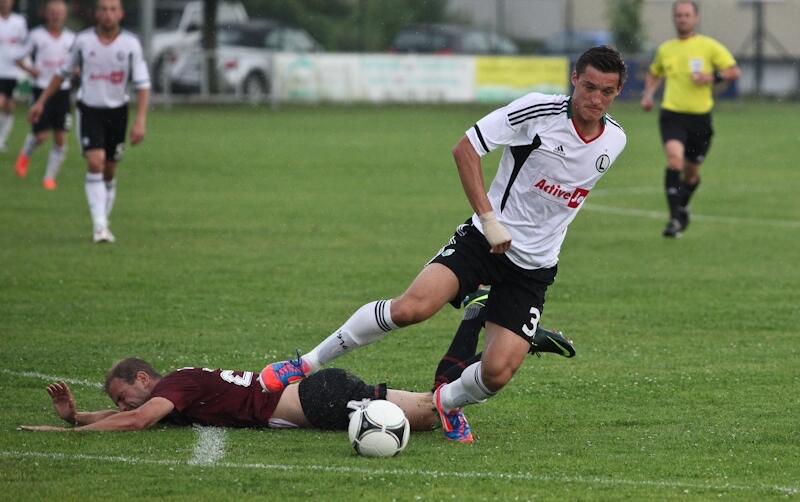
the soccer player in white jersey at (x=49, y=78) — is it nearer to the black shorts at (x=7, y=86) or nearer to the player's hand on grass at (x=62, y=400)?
the black shorts at (x=7, y=86)

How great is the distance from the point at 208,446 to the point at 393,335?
3449mm

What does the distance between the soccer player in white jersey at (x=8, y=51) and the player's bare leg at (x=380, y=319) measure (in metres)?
16.9

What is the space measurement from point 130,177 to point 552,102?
1601 centimetres

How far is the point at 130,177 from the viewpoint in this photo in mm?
22328

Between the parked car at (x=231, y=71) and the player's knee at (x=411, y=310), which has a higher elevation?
the player's knee at (x=411, y=310)

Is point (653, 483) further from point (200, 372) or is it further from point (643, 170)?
point (643, 170)

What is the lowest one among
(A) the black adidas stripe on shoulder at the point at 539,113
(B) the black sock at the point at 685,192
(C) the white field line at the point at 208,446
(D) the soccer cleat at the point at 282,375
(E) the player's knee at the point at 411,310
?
(B) the black sock at the point at 685,192

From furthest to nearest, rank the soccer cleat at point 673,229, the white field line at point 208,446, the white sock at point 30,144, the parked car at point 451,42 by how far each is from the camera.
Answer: the parked car at point 451,42 → the white sock at point 30,144 → the soccer cleat at point 673,229 → the white field line at point 208,446

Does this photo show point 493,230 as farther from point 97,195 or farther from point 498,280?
point 97,195

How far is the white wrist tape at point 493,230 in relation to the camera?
675 centimetres

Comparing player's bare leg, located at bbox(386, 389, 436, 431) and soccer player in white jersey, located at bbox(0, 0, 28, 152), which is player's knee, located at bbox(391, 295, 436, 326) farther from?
soccer player in white jersey, located at bbox(0, 0, 28, 152)

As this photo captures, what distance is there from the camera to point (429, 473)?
6.48m

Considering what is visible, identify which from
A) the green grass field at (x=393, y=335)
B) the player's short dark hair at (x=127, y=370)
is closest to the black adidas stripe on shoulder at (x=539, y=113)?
the green grass field at (x=393, y=335)

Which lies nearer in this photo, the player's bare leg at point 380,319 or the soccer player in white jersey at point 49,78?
the player's bare leg at point 380,319
